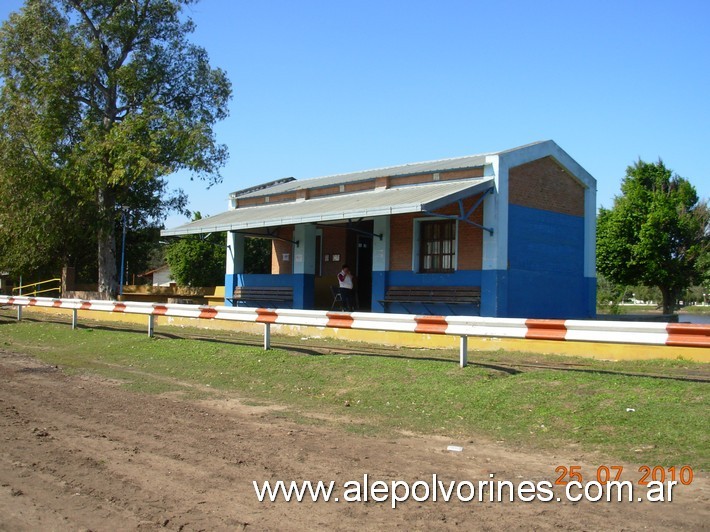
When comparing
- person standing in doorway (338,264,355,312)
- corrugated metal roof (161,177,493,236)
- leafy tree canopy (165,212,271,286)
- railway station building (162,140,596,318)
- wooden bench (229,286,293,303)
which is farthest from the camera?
leafy tree canopy (165,212,271,286)

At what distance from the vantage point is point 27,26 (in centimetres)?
2748

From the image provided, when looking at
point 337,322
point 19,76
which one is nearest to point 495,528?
point 337,322

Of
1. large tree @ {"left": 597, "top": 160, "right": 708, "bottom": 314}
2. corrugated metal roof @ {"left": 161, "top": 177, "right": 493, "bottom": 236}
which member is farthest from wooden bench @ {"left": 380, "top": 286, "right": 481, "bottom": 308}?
large tree @ {"left": 597, "top": 160, "right": 708, "bottom": 314}

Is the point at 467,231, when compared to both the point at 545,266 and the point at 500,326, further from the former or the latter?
the point at 500,326

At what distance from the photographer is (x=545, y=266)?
19172 millimetres

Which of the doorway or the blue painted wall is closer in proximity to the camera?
the blue painted wall

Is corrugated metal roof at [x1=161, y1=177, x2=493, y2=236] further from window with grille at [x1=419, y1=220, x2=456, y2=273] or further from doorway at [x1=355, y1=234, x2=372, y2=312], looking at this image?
doorway at [x1=355, y1=234, x2=372, y2=312]

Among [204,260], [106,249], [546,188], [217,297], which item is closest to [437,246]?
[546,188]

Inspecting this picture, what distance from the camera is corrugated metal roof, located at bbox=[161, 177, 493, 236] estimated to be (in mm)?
16422

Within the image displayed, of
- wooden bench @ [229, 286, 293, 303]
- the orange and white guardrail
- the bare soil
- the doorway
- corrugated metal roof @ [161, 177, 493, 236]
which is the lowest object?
the bare soil

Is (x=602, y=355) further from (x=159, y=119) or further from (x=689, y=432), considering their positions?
(x=159, y=119)

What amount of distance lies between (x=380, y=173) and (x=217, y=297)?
9818 millimetres

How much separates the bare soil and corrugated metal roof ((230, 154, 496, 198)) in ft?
38.4

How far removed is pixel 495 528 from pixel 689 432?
3.37 metres
